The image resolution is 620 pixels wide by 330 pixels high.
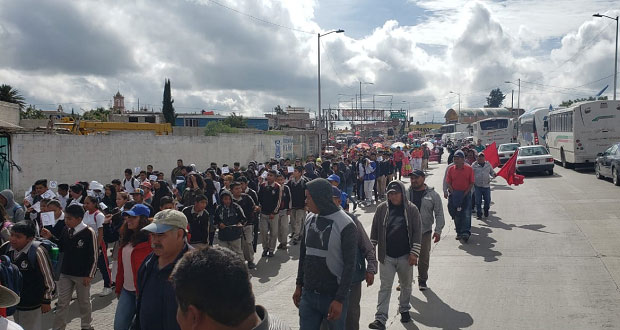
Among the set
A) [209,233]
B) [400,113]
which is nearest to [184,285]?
[209,233]

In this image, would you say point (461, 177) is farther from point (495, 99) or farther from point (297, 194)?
point (495, 99)

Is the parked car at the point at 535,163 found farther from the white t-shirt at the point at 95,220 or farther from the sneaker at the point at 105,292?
the white t-shirt at the point at 95,220

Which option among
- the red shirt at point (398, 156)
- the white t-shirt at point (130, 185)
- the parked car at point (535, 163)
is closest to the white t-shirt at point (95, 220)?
the white t-shirt at point (130, 185)

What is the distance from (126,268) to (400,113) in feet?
224

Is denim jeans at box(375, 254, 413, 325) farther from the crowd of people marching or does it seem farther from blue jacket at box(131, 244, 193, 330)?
blue jacket at box(131, 244, 193, 330)

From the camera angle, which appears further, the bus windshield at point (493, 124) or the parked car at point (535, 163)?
the bus windshield at point (493, 124)

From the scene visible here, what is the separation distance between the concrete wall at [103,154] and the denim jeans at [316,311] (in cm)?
1407

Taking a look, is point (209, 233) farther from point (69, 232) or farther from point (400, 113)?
point (400, 113)

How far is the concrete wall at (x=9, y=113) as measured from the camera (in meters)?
29.3

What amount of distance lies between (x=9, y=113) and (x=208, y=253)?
1297 inches

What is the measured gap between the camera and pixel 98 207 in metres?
7.83

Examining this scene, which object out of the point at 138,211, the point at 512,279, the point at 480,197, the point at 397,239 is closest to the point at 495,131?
the point at 480,197

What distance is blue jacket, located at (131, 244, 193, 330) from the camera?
11.8 feet

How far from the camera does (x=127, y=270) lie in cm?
503
